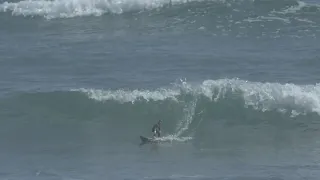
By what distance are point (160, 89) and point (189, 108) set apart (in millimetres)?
1554

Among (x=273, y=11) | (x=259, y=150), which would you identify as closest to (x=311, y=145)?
(x=259, y=150)

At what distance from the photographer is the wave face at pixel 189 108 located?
119 ft

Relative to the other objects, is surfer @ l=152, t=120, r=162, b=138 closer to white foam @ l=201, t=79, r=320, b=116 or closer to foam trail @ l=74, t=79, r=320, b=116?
foam trail @ l=74, t=79, r=320, b=116

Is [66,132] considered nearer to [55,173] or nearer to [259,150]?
[55,173]

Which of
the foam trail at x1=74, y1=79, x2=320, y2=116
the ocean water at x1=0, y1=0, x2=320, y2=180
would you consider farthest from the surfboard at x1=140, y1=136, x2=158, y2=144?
the foam trail at x1=74, y1=79, x2=320, y2=116

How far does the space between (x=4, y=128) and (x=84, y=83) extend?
173 inches

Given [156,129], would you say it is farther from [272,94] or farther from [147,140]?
[272,94]

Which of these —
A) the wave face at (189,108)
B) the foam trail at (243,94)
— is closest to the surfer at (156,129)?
the wave face at (189,108)

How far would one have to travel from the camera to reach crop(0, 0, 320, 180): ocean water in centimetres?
3241

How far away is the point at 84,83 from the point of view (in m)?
39.4

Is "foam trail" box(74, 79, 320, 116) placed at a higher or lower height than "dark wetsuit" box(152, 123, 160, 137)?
higher

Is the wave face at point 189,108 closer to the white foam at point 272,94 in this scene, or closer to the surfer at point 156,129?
the white foam at point 272,94

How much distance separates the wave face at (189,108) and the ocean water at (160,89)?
0.13 ft

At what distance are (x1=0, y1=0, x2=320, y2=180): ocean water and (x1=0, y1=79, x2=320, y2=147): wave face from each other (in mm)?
39
